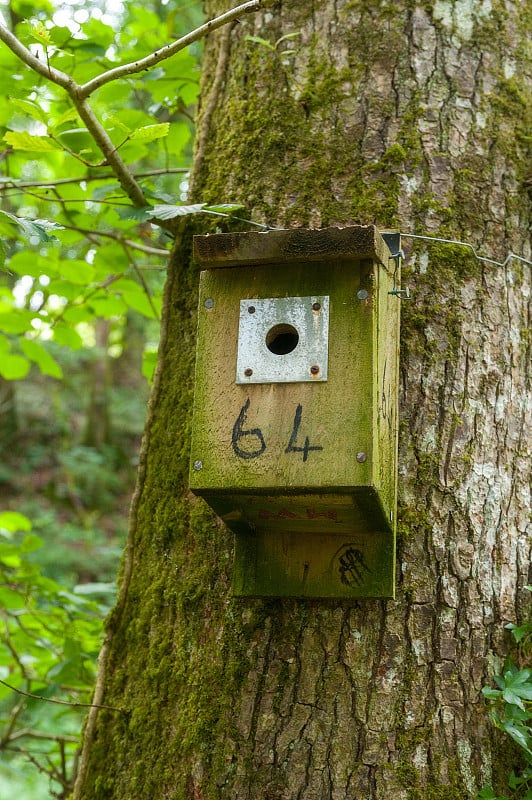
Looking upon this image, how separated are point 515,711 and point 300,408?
0.75 m

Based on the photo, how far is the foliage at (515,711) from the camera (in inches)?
61.9

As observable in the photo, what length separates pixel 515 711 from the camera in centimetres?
161

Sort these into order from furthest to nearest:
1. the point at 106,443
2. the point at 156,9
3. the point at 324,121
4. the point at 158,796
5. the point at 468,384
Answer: the point at 106,443 → the point at 156,9 → the point at 324,121 → the point at 468,384 → the point at 158,796

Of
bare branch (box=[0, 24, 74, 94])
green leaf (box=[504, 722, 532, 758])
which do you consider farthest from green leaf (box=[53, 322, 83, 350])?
green leaf (box=[504, 722, 532, 758])

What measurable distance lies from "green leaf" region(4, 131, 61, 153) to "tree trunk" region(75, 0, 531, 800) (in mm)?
443

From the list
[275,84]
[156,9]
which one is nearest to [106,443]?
[156,9]

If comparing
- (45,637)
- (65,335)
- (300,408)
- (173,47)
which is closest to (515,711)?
(300,408)

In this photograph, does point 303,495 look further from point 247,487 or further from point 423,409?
point 423,409

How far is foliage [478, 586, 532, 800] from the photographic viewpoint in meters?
1.57

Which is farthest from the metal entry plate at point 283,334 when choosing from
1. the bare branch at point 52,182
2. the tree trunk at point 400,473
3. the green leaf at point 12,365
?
the green leaf at point 12,365

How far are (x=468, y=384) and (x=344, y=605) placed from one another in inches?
22.7

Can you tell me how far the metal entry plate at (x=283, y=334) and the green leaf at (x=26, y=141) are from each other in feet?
2.25

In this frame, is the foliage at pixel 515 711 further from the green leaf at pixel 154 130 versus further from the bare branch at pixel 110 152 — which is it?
the bare branch at pixel 110 152

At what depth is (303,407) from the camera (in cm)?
152
